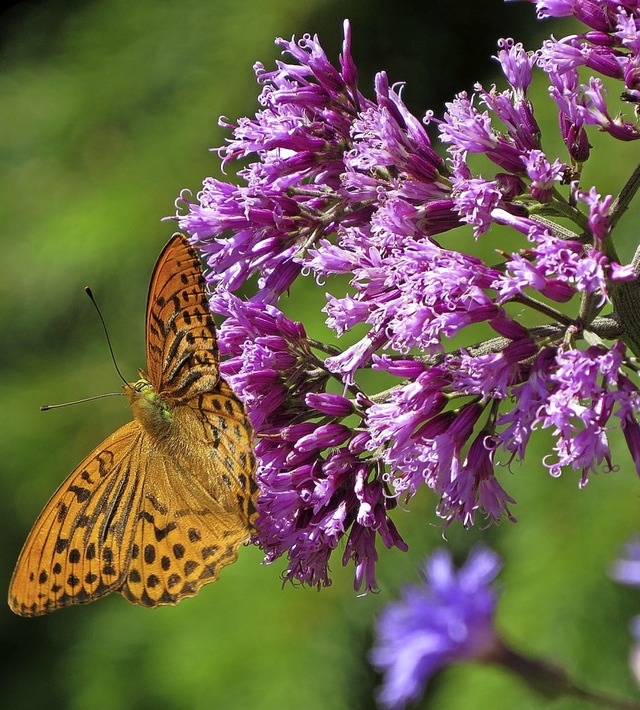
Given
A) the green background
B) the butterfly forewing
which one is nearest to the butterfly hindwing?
the butterfly forewing

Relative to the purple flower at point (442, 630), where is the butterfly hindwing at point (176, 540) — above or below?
above

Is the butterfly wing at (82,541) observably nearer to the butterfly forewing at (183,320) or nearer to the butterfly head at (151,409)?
the butterfly head at (151,409)

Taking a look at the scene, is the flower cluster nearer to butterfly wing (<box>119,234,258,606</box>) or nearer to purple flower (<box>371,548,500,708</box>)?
butterfly wing (<box>119,234,258,606</box>)

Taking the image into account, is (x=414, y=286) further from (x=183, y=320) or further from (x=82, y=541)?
(x=82, y=541)

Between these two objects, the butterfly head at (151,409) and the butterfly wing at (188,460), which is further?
the butterfly head at (151,409)

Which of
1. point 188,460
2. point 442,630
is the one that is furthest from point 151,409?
point 442,630

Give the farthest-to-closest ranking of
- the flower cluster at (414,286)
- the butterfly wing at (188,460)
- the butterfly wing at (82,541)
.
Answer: the butterfly wing at (82,541) < the butterfly wing at (188,460) < the flower cluster at (414,286)

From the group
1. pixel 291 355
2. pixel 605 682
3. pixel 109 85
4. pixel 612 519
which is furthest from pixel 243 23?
pixel 291 355

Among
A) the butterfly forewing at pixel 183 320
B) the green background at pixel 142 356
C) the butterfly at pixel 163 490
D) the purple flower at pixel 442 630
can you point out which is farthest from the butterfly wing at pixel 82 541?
the green background at pixel 142 356
